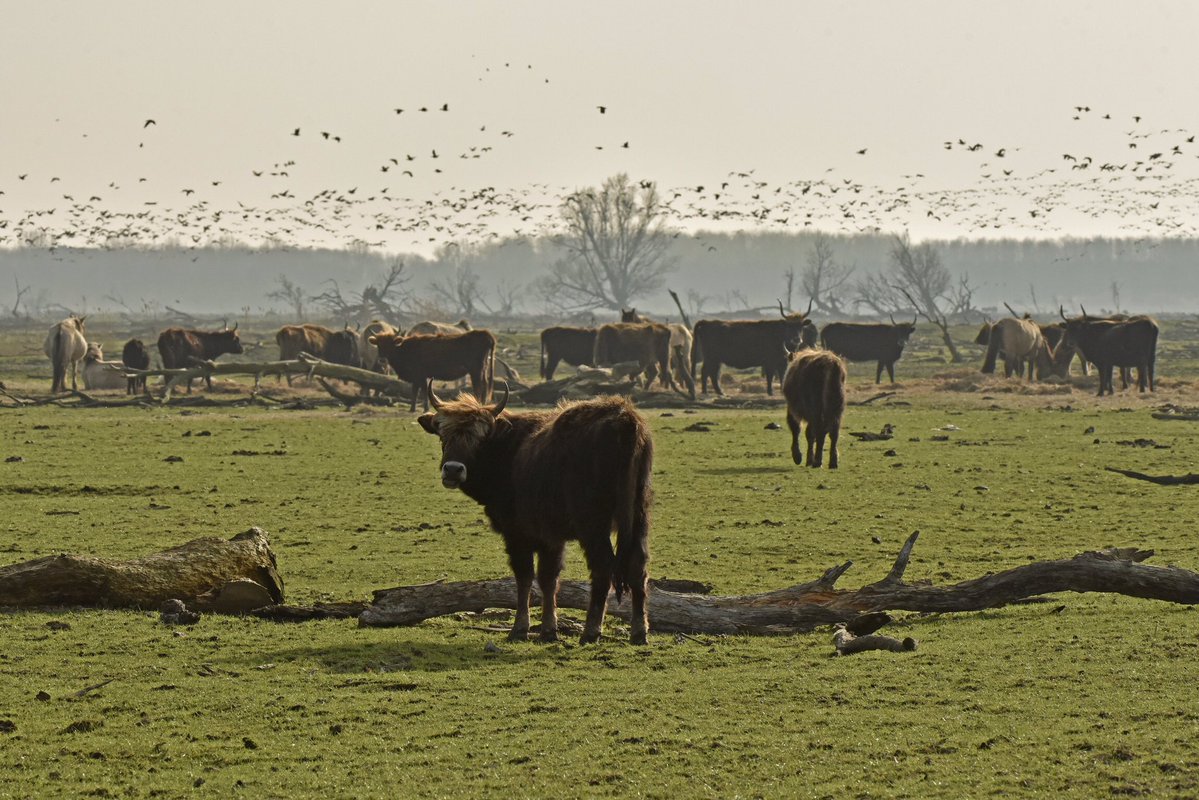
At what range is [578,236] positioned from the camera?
148 meters

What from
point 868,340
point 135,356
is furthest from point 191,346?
point 868,340

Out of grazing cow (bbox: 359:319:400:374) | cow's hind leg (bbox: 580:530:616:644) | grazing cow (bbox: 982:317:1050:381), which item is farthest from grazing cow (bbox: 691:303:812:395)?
cow's hind leg (bbox: 580:530:616:644)

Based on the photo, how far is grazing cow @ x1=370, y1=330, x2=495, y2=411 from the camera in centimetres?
3747

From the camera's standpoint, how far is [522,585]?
10.1 metres

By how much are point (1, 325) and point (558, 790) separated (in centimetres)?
11164

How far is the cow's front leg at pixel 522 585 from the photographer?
10117 mm

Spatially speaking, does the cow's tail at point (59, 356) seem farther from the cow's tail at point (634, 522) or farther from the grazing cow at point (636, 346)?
the cow's tail at point (634, 522)

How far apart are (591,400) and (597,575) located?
4.13 feet

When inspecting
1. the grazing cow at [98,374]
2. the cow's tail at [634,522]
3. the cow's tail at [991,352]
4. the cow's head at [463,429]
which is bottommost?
the grazing cow at [98,374]

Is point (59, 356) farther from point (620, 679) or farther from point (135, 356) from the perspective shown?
point (620, 679)

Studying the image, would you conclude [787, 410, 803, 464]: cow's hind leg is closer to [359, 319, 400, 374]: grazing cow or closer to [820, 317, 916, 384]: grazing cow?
[820, 317, 916, 384]: grazing cow

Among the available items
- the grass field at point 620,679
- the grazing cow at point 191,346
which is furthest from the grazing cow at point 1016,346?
the grass field at point 620,679

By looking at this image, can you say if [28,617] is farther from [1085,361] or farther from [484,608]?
[1085,361]

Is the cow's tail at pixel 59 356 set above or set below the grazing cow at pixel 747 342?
below
